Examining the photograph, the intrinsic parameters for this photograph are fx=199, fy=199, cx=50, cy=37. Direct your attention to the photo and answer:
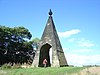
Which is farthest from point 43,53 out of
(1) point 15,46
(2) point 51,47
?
(1) point 15,46

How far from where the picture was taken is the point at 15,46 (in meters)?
42.2

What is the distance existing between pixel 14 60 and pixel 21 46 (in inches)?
163

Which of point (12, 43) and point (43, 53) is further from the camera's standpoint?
point (12, 43)

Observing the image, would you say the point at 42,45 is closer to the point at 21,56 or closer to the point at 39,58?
the point at 39,58

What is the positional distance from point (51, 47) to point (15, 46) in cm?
2069

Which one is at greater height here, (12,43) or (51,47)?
(12,43)

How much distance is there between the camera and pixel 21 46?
4312 cm

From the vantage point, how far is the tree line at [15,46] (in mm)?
40094

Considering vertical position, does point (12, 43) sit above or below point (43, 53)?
above

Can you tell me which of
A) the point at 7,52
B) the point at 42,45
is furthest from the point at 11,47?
the point at 42,45

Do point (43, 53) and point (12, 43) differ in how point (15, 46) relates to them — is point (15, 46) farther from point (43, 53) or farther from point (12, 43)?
point (43, 53)

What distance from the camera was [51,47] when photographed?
23.0m

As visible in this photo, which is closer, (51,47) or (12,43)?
(51,47)

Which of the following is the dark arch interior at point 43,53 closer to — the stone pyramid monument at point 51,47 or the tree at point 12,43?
the stone pyramid monument at point 51,47
